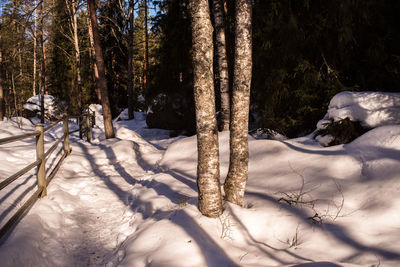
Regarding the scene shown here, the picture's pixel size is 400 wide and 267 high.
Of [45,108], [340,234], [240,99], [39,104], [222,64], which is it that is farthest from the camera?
[45,108]

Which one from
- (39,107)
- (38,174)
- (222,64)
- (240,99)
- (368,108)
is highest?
(39,107)

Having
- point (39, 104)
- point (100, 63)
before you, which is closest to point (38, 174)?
point (100, 63)

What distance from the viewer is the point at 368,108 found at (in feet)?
17.6

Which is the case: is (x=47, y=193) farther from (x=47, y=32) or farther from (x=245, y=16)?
(x=47, y=32)

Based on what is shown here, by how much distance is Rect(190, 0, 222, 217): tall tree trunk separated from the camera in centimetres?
313

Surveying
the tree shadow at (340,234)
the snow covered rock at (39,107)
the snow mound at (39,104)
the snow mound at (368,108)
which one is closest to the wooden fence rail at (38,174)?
the tree shadow at (340,234)

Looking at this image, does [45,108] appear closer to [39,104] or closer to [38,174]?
[39,104]

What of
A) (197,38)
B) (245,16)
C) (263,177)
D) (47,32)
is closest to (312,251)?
(263,177)

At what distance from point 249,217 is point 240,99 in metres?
1.57

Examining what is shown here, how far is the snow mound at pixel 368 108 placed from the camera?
5137 millimetres

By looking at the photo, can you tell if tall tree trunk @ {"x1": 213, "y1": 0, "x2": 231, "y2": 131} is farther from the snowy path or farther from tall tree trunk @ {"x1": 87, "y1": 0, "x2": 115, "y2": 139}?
tall tree trunk @ {"x1": 87, "y1": 0, "x2": 115, "y2": 139}

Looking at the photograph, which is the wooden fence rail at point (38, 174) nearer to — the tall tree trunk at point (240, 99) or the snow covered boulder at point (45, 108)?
the tall tree trunk at point (240, 99)

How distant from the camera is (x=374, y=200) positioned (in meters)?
3.21

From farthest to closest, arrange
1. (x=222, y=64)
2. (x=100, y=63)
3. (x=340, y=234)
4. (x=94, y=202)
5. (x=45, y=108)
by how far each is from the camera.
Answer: (x=45, y=108)
(x=100, y=63)
(x=222, y=64)
(x=94, y=202)
(x=340, y=234)
